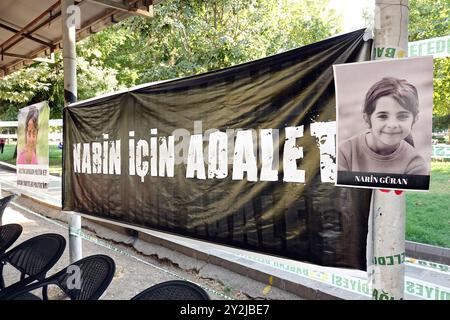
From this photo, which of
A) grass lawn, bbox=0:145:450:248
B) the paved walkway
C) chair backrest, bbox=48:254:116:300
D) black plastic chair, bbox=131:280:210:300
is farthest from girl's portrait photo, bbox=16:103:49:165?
grass lawn, bbox=0:145:450:248

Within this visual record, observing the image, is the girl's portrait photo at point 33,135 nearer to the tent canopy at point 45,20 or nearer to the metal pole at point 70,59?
the metal pole at point 70,59

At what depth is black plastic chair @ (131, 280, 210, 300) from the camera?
79.1 inches

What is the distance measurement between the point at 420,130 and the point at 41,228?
6590 mm

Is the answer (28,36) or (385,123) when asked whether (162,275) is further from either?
(28,36)

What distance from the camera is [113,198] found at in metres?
3.96

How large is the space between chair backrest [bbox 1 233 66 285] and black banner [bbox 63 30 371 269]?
878 mm

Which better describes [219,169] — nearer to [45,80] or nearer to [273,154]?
[273,154]

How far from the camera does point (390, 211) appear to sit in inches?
74.6

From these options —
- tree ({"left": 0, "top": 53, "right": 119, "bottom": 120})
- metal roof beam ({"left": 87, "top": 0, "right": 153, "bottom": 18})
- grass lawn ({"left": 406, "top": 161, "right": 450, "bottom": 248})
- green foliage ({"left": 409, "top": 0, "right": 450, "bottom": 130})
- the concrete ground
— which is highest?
green foliage ({"left": 409, "top": 0, "right": 450, "bottom": 130})

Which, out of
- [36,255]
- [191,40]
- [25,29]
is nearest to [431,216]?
[36,255]

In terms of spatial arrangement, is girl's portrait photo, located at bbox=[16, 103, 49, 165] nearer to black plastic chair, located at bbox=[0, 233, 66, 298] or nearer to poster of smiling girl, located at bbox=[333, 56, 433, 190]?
black plastic chair, located at bbox=[0, 233, 66, 298]

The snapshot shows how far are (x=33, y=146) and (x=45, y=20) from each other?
6.39 ft

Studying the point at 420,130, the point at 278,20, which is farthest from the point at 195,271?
the point at 278,20

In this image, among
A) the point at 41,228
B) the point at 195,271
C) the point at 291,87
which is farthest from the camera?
the point at 41,228
